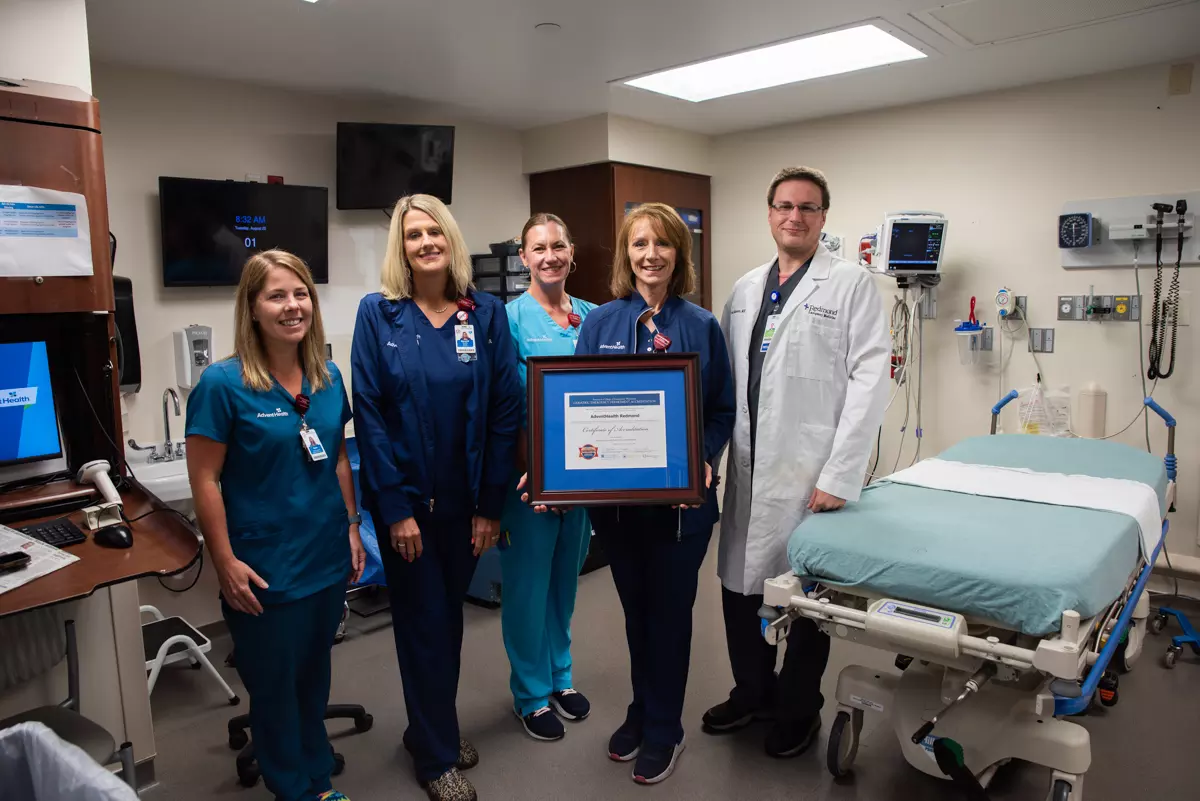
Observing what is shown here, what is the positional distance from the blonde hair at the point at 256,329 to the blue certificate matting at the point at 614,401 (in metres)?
0.60

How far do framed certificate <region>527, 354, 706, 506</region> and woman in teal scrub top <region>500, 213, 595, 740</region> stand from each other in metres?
0.37

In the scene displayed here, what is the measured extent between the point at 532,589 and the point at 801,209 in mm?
1421

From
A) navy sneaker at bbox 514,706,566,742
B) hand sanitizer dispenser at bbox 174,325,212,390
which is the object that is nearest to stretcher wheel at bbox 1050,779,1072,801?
navy sneaker at bbox 514,706,566,742

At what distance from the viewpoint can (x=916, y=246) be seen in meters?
4.13

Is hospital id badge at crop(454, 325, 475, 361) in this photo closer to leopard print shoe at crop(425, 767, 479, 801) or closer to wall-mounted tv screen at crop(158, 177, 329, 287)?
leopard print shoe at crop(425, 767, 479, 801)

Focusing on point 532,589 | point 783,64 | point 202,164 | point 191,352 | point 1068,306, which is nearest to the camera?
point 532,589

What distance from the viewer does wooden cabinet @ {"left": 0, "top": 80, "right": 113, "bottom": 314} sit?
1.96 metres

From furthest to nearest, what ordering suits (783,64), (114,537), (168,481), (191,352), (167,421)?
(783,64) → (191,352) → (167,421) → (168,481) → (114,537)

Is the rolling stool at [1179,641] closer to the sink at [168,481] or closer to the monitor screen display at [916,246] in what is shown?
the monitor screen display at [916,246]

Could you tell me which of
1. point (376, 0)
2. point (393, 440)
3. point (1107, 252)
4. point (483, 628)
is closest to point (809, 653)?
point (393, 440)

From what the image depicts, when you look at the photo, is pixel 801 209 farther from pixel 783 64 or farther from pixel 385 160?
pixel 385 160

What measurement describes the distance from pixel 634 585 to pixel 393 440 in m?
0.79

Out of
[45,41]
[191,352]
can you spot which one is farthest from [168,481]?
[45,41]

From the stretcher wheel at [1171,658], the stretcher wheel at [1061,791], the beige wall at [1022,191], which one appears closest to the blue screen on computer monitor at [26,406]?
the stretcher wheel at [1061,791]
